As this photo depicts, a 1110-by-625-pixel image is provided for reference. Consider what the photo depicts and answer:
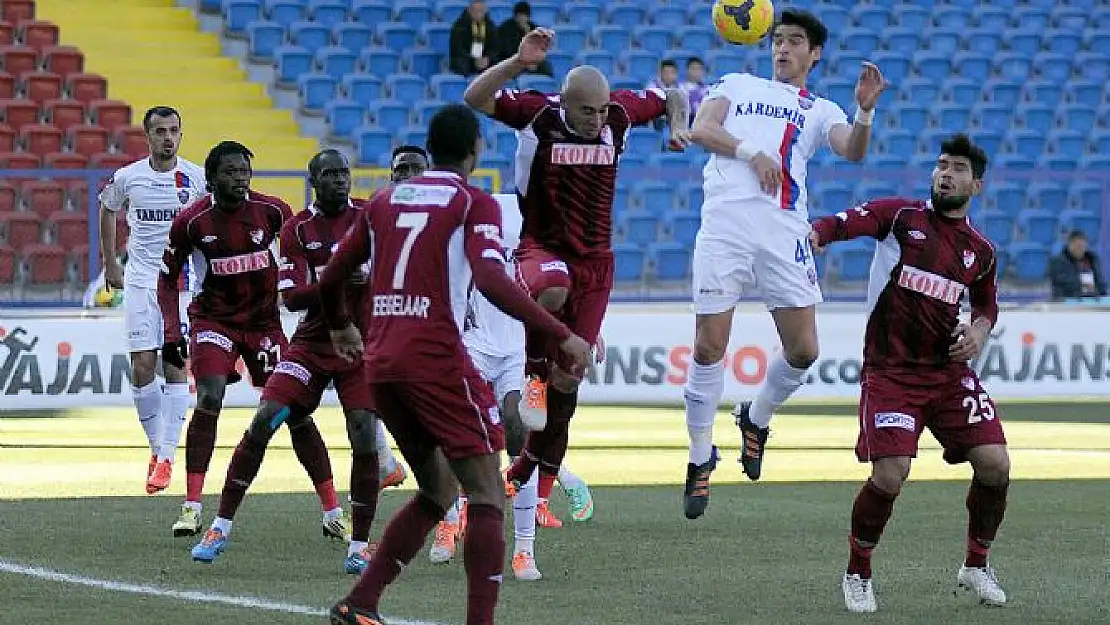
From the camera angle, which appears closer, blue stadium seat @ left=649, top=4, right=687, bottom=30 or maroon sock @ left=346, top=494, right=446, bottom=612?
maroon sock @ left=346, top=494, right=446, bottom=612

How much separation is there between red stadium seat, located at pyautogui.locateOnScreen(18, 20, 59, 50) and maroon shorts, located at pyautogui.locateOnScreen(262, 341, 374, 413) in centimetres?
1550

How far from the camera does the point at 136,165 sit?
12.9 m

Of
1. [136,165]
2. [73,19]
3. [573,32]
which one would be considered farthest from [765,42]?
[136,165]

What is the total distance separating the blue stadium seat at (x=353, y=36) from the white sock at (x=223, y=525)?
16.1m

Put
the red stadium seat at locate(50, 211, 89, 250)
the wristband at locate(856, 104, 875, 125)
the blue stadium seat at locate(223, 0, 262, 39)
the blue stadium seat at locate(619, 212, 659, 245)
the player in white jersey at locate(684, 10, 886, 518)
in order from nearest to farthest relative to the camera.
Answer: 1. the wristband at locate(856, 104, 875, 125)
2. the player in white jersey at locate(684, 10, 886, 518)
3. the red stadium seat at locate(50, 211, 89, 250)
4. the blue stadium seat at locate(619, 212, 659, 245)
5. the blue stadium seat at locate(223, 0, 262, 39)

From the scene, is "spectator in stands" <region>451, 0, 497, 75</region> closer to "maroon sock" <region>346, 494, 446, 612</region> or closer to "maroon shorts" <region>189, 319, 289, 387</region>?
"maroon shorts" <region>189, 319, 289, 387</region>

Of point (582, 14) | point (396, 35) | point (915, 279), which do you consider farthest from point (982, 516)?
point (582, 14)

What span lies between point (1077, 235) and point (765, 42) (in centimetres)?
666

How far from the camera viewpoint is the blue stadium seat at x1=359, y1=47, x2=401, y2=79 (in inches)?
972

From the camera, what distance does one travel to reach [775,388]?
423 inches

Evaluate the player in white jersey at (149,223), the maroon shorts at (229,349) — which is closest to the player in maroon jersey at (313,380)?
the maroon shorts at (229,349)

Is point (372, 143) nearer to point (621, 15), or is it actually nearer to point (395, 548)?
point (621, 15)

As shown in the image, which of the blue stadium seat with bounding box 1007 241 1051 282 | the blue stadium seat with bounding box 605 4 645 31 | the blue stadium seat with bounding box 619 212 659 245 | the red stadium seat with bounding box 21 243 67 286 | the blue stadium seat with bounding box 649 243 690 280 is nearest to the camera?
the red stadium seat with bounding box 21 243 67 286

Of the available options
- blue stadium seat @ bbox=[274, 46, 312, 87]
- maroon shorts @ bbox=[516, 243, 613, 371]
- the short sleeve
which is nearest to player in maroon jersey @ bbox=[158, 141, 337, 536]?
maroon shorts @ bbox=[516, 243, 613, 371]
